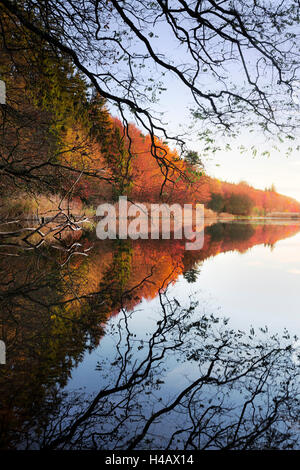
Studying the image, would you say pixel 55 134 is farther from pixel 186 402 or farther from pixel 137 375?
pixel 186 402

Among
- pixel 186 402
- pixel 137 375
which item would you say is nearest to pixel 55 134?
pixel 137 375

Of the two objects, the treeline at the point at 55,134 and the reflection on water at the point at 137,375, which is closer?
the reflection on water at the point at 137,375

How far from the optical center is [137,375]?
2.21 meters

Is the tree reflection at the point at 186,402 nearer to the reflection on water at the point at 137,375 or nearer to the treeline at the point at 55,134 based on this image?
the reflection on water at the point at 137,375

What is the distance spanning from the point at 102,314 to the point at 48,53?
5.23 meters

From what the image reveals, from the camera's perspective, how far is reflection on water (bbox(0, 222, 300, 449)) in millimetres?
1644

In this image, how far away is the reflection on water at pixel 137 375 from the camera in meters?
1.64

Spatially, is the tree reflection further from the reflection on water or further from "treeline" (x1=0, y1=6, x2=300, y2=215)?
"treeline" (x1=0, y1=6, x2=300, y2=215)

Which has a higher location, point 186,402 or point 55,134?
point 55,134

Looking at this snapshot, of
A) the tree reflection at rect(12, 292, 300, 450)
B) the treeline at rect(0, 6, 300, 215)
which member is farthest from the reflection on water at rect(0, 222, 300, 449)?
the treeline at rect(0, 6, 300, 215)

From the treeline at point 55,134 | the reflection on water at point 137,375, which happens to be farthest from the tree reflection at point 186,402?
the treeline at point 55,134

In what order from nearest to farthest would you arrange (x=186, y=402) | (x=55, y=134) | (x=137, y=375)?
(x=186, y=402), (x=137, y=375), (x=55, y=134)

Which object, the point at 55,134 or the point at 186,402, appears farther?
the point at 55,134
